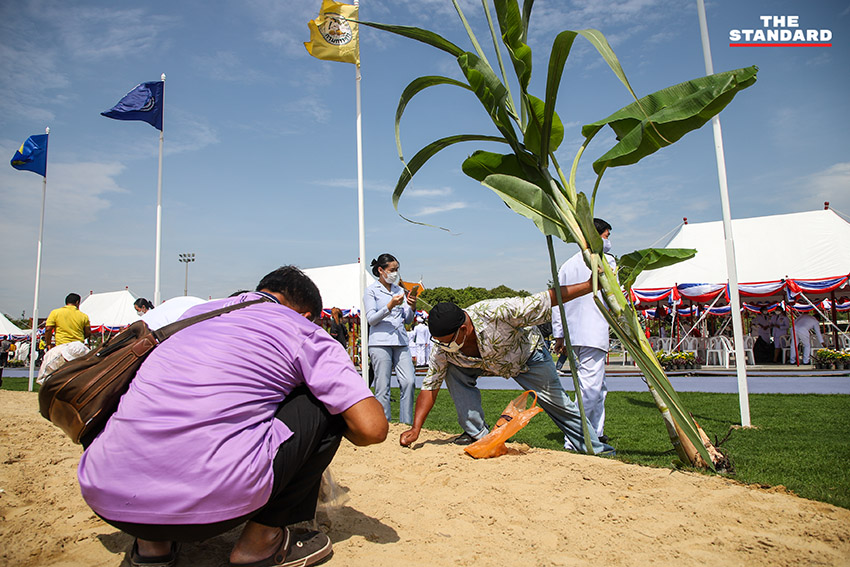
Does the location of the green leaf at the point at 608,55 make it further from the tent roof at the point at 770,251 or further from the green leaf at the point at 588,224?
the tent roof at the point at 770,251

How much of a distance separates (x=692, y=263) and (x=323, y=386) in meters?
17.6

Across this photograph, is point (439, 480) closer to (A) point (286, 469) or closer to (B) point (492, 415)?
(A) point (286, 469)

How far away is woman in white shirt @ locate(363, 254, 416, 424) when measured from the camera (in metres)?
5.34

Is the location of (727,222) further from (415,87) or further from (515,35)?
(415,87)

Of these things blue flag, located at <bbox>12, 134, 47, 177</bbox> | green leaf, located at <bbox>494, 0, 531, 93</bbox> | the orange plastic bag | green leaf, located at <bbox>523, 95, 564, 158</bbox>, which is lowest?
the orange plastic bag

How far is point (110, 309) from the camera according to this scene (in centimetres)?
3111

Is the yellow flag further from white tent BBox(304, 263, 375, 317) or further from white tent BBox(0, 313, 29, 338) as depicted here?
white tent BBox(0, 313, 29, 338)

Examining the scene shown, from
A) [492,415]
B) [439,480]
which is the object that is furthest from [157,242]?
[439,480]

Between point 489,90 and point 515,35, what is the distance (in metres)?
0.31

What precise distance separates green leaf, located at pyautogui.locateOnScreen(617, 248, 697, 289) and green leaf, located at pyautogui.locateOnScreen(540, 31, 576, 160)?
103cm

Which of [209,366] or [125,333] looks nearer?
[209,366]

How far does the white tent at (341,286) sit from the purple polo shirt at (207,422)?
1913cm

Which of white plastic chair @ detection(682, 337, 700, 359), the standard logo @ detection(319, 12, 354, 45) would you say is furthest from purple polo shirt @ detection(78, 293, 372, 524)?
white plastic chair @ detection(682, 337, 700, 359)

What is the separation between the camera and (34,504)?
106 inches
